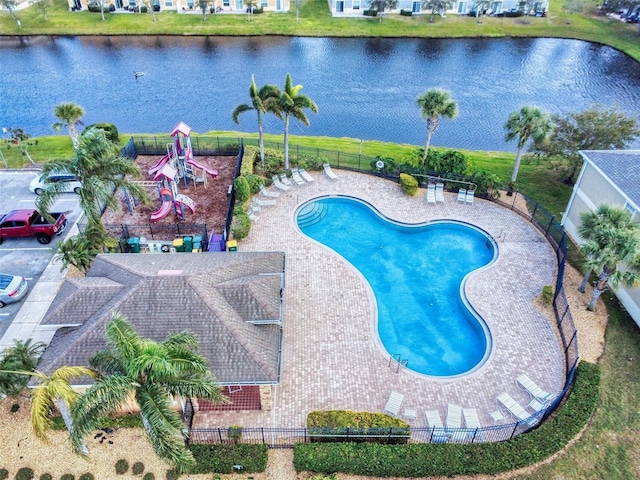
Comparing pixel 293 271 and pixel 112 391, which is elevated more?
pixel 112 391

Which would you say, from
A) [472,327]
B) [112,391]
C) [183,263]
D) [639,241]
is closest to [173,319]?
[183,263]

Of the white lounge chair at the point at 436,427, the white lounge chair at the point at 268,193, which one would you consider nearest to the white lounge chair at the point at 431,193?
the white lounge chair at the point at 268,193

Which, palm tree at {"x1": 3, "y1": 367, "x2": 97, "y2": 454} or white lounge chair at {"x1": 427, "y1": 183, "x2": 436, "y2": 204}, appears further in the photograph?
white lounge chair at {"x1": 427, "y1": 183, "x2": 436, "y2": 204}

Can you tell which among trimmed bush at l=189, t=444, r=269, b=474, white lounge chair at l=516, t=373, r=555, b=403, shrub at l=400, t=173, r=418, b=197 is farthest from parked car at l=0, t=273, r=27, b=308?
white lounge chair at l=516, t=373, r=555, b=403

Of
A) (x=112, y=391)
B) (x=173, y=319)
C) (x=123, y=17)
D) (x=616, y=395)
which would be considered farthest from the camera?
(x=123, y=17)

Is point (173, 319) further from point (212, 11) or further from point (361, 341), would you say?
point (212, 11)

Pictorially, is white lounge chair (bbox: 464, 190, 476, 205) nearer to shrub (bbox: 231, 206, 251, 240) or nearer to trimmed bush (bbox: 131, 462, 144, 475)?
shrub (bbox: 231, 206, 251, 240)

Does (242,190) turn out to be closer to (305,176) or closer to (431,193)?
(305,176)
